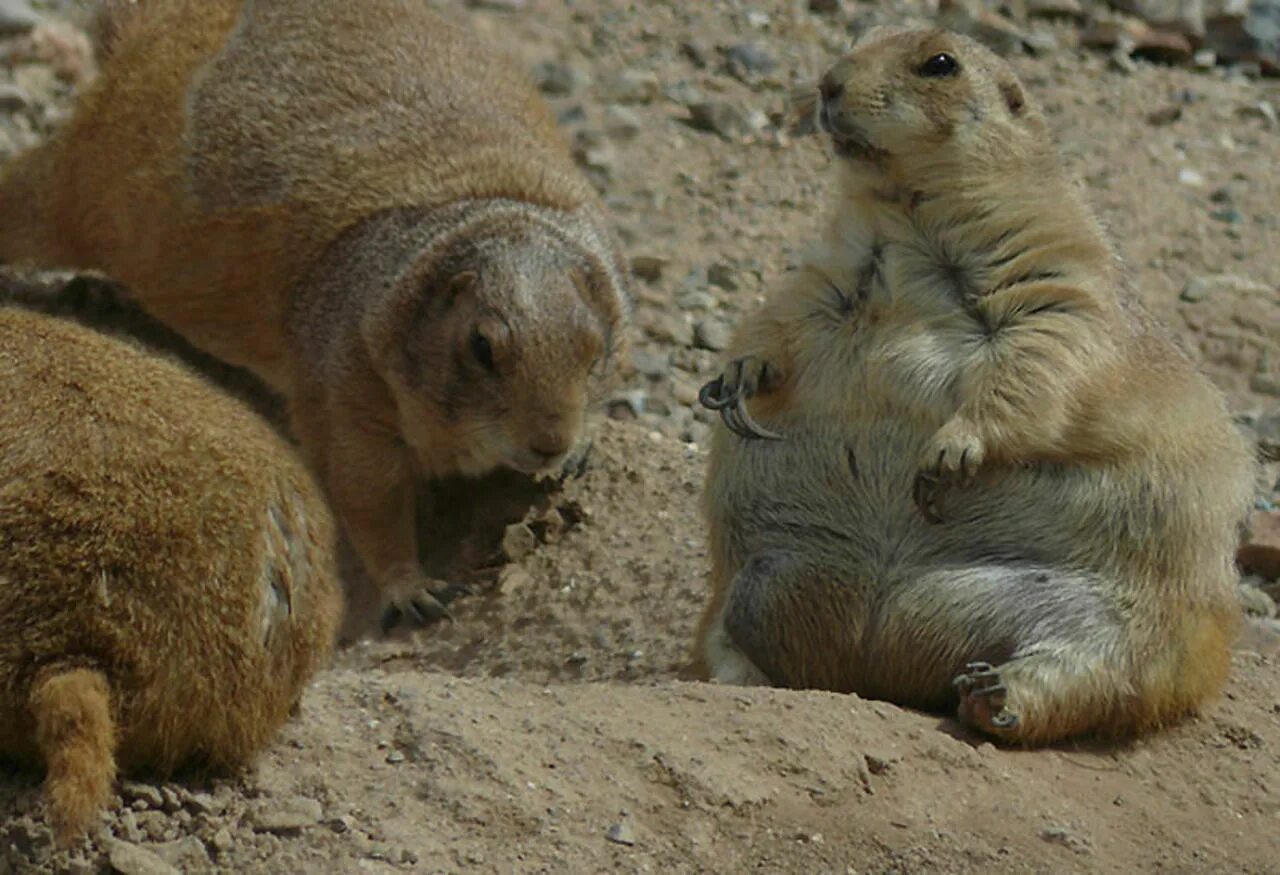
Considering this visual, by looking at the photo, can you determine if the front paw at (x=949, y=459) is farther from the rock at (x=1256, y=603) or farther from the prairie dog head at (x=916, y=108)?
the rock at (x=1256, y=603)

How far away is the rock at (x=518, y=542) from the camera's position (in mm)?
7281

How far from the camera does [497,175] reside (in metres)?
8.00

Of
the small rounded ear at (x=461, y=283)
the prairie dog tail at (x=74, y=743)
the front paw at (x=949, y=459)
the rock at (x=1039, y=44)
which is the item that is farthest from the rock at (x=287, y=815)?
the rock at (x=1039, y=44)

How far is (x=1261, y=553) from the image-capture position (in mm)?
6992

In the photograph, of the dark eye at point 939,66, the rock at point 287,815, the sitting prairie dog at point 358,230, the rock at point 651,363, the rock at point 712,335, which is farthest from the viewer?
the rock at point 712,335

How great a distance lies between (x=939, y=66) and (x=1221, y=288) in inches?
140

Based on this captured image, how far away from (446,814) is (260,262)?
416 cm

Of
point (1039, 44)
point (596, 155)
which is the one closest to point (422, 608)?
point (596, 155)

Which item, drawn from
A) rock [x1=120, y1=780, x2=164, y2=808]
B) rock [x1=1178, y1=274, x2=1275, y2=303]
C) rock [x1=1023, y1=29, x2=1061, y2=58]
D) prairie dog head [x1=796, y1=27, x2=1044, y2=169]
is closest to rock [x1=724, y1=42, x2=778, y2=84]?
rock [x1=1023, y1=29, x2=1061, y2=58]

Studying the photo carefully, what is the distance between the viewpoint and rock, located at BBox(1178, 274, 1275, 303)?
8750mm

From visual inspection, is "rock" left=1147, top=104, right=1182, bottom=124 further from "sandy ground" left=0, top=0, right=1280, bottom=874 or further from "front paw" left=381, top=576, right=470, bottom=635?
"front paw" left=381, top=576, right=470, bottom=635

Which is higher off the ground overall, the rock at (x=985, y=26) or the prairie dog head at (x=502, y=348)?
the rock at (x=985, y=26)

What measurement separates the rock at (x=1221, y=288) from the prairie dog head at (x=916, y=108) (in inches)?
125

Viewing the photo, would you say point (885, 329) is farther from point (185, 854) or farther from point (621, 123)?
A: point (621, 123)
